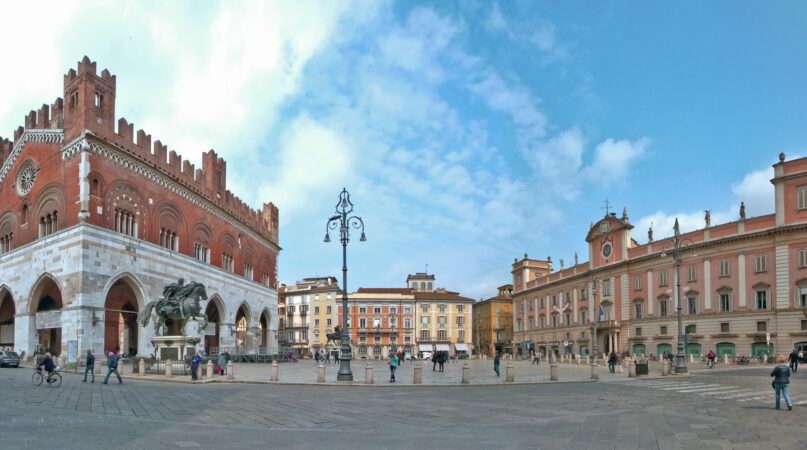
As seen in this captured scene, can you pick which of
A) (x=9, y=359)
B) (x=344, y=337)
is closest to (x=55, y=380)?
(x=344, y=337)

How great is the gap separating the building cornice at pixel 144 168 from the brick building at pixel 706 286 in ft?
109

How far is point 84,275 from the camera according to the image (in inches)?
1227

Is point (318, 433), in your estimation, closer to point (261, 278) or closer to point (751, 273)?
point (751, 273)

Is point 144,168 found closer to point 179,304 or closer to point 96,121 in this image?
Answer: point 96,121

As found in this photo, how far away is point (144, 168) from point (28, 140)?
7.50 metres

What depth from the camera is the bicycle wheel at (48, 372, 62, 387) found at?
62.8 ft

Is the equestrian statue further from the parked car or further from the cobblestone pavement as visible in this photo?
the parked car

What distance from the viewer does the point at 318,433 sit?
10805 mm

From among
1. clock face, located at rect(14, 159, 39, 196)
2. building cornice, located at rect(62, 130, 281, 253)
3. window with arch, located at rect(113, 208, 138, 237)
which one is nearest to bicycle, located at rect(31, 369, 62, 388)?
window with arch, located at rect(113, 208, 138, 237)

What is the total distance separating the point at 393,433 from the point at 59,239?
29.3 metres

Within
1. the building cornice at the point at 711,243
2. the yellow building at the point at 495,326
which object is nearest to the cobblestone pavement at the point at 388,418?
the building cornice at the point at 711,243

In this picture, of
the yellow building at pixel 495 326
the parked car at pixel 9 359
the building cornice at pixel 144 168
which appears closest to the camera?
the parked car at pixel 9 359

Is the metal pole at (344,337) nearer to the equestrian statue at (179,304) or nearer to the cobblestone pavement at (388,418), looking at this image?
the cobblestone pavement at (388,418)

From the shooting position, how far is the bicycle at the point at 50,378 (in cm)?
1907
